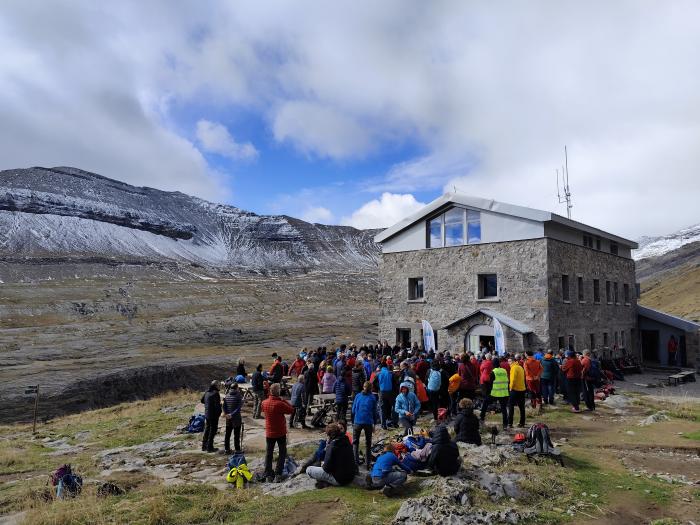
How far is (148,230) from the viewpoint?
12156 cm

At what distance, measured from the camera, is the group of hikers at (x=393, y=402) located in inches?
340

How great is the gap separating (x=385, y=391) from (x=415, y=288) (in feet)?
44.1

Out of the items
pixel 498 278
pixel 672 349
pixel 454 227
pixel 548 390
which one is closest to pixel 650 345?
pixel 672 349

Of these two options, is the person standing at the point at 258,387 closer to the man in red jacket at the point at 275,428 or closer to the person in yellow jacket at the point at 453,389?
the man in red jacket at the point at 275,428

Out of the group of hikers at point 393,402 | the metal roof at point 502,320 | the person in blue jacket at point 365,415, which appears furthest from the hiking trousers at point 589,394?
the person in blue jacket at point 365,415

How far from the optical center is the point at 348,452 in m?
8.67

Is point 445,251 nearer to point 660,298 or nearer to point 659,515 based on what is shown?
point 659,515

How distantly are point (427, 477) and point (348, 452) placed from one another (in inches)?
61.4

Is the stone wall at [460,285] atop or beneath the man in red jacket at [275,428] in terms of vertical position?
atop

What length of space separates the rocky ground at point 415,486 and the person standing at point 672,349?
58.9 feet

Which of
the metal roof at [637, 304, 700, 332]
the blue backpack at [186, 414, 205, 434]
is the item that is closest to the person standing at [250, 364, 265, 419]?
the blue backpack at [186, 414, 205, 434]

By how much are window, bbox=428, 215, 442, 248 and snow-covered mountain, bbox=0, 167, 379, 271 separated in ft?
251

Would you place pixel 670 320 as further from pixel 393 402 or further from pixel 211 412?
pixel 211 412

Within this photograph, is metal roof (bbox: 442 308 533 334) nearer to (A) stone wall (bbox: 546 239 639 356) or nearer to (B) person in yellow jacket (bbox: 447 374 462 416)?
(A) stone wall (bbox: 546 239 639 356)
